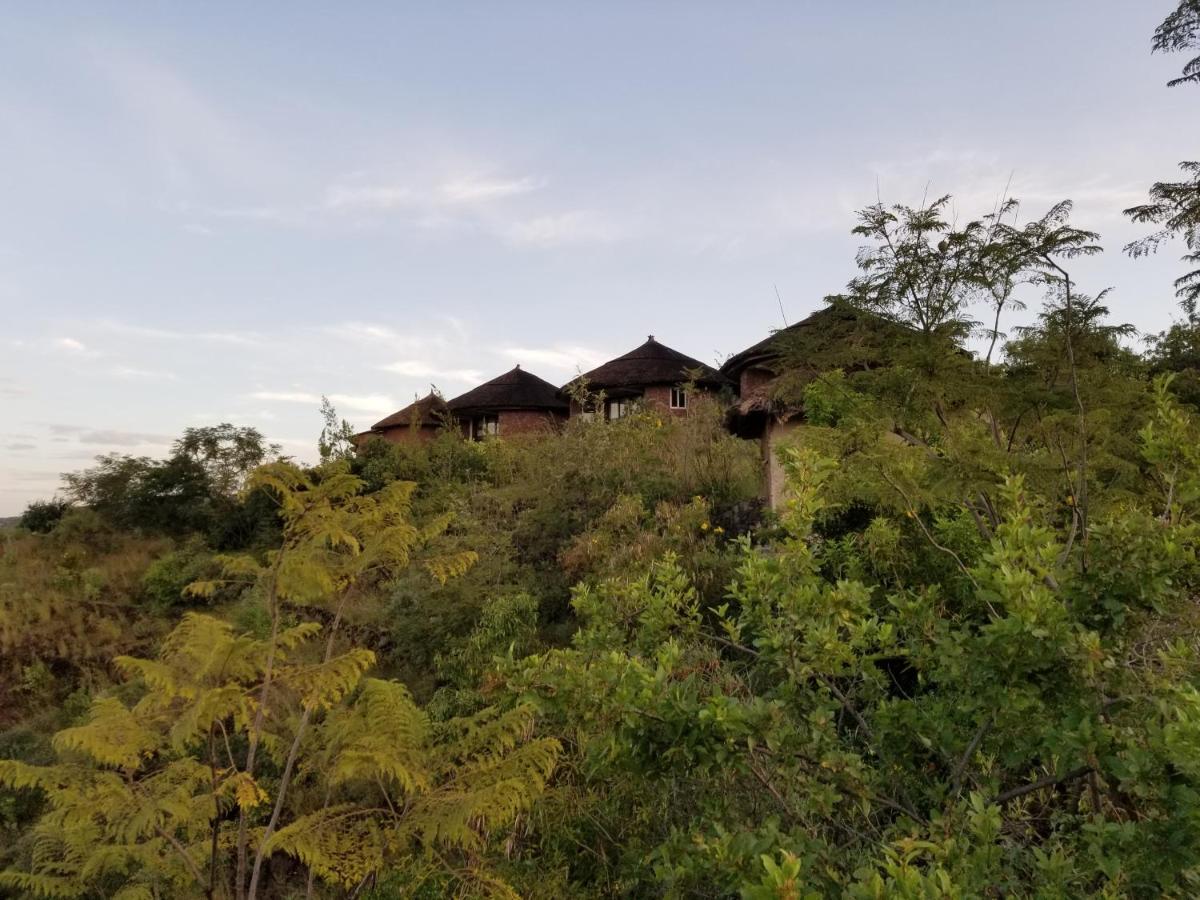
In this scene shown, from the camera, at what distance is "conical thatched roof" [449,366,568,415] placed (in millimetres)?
26188

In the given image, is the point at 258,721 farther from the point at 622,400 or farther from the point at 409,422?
the point at 409,422

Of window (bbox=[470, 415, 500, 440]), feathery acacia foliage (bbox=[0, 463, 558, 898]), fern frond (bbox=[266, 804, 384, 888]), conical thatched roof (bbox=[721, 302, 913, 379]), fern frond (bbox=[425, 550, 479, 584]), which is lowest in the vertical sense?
fern frond (bbox=[266, 804, 384, 888])

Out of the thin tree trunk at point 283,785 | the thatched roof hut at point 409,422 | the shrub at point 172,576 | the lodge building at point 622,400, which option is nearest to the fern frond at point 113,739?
the thin tree trunk at point 283,785

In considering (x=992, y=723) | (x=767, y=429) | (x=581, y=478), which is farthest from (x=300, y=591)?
(x=767, y=429)

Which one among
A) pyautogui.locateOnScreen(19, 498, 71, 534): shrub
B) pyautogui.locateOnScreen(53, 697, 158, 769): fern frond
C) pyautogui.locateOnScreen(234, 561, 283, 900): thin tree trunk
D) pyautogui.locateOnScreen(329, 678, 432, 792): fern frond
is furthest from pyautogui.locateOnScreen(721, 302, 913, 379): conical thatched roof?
pyautogui.locateOnScreen(19, 498, 71, 534): shrub

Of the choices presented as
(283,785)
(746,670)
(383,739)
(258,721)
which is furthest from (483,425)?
(258,721)

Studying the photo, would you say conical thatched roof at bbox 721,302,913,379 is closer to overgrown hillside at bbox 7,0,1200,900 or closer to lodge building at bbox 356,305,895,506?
overgrown hillside at bbox 7,0,1200,900

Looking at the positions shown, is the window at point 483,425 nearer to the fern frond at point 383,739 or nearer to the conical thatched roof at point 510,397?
the conical thatched roof at point 510,397

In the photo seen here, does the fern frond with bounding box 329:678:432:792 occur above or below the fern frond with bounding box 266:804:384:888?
above

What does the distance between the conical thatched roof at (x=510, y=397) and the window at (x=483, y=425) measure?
0.36 metres

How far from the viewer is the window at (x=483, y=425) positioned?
86.6 feet

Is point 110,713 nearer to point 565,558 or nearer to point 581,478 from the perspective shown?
point 565,558

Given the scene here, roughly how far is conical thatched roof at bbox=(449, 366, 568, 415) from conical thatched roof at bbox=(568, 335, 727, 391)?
2.22 m

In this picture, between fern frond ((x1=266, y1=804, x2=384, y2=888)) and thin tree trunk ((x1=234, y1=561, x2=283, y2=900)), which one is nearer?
thin tree trunk ((x1=234, y1=561, x2=283, y2=900))
